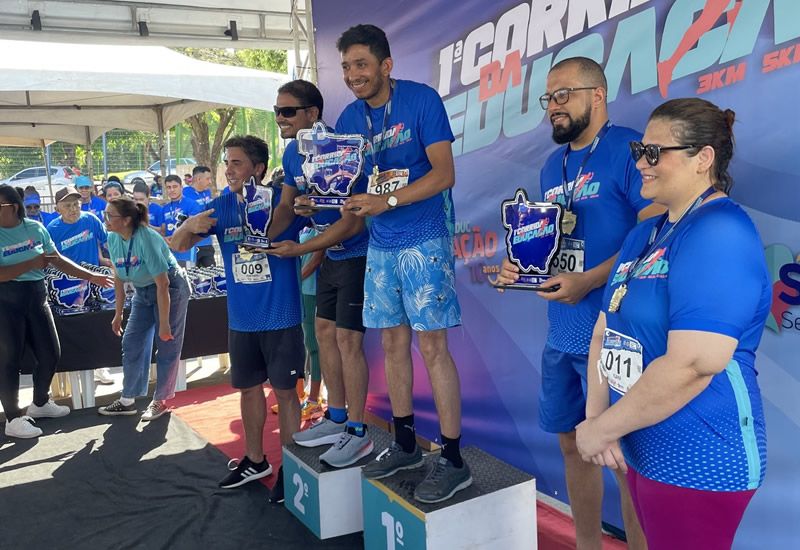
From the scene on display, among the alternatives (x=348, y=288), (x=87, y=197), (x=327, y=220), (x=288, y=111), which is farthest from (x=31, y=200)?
(x=348, y=288)

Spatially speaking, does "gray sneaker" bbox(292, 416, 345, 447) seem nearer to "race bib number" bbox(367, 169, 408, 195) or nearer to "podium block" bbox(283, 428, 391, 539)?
"podium block" bbox(283, 428, 391, 539)

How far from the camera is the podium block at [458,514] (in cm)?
228

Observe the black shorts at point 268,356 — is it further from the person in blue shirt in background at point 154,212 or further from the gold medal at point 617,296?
the person in blue shirt in background at point 154,212

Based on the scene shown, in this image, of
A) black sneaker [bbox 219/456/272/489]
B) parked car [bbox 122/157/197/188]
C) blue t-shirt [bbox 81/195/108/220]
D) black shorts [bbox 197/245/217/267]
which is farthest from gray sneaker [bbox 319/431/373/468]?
parked car [bbox 122/157/197/188]

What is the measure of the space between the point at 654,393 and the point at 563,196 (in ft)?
2.80

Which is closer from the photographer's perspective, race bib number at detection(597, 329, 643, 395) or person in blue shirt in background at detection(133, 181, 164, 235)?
race bib number at detection(597, 329, 643, 395)

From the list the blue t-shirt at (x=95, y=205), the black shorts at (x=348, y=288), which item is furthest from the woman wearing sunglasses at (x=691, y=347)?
the blue t-shirt at (x=95, y=205)

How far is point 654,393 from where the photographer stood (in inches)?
52.1

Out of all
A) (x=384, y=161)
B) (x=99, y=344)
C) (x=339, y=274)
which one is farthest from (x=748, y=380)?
(x=99, y=344)

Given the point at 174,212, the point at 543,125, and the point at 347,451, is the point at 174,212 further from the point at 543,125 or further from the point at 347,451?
the point at 543,125

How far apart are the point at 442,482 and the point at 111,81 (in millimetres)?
4234

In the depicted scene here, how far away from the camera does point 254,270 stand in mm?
3053

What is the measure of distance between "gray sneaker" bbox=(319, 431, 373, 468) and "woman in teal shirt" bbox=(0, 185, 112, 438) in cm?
261

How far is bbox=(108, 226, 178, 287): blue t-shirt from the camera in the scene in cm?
438
